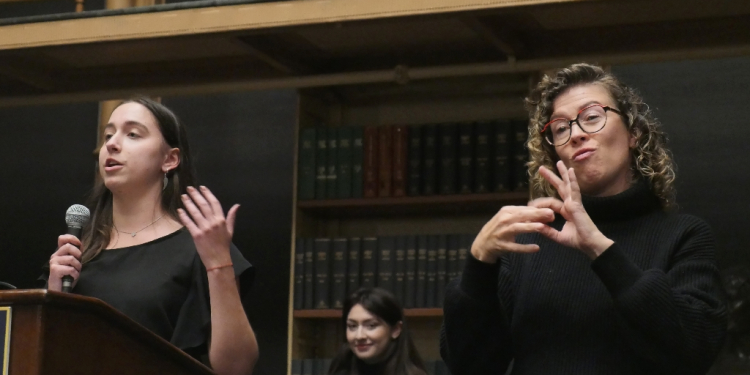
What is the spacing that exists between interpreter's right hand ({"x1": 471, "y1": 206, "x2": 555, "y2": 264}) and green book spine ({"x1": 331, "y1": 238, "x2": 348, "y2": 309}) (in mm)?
2635

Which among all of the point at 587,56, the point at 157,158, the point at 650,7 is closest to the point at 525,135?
the point at 587,56

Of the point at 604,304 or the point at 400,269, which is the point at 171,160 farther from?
the point at 400,269

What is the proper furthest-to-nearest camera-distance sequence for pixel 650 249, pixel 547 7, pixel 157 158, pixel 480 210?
1. pixel 480 210
2. pixel 547 7
3. pixel 157 158
4. pixel 650 249

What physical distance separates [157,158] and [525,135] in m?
2.20

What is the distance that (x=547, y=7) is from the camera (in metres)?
3.40

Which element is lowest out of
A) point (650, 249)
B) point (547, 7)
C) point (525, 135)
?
point (650, 249)

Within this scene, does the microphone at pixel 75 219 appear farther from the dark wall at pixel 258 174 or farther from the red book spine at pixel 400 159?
the dark wall at pixel 258 174

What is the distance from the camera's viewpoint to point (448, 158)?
4227 millimetres

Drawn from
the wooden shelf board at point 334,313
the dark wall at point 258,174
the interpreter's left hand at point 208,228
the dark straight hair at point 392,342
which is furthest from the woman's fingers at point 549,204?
the dark wall at point 258,174

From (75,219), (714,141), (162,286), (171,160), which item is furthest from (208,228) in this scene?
(714,141)

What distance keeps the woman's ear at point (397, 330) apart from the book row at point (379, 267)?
0.23 meters

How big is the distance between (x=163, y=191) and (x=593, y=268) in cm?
102

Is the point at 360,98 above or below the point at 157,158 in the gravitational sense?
above

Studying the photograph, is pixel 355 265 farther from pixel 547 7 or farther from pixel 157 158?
pixel 157 158
